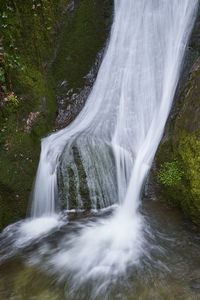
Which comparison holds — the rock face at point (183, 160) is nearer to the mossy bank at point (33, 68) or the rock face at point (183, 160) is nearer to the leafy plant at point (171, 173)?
the leafy plant at point (171, 173)

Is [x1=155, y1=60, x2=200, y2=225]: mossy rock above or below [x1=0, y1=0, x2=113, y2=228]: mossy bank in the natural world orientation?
below

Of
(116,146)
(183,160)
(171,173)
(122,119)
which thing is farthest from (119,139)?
(183,160)

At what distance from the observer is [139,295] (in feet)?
9.95

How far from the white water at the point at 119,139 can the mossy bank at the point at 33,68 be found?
0.40m

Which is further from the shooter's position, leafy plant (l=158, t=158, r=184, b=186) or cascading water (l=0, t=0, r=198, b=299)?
leafy plant (l=158, t=158, r=184, b=186)

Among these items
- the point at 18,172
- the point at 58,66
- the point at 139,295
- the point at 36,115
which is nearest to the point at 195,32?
the point at 58,66

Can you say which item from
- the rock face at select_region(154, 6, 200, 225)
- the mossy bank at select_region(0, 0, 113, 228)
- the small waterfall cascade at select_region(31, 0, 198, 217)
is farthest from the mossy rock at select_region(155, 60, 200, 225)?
the mossy bank at select_region(0, 0, 113, 228)

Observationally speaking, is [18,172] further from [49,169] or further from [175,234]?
[175,234]

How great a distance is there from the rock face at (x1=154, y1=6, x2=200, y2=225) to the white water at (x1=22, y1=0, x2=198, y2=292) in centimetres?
42

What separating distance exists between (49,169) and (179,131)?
2.99 m

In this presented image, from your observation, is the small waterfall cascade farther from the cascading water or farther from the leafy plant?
the leafy plant

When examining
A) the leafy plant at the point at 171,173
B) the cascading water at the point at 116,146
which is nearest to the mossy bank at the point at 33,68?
the cascading water at the point at 116,146

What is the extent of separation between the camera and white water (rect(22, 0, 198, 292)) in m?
4.17

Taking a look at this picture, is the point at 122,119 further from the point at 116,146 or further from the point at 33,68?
the point at 33,68
